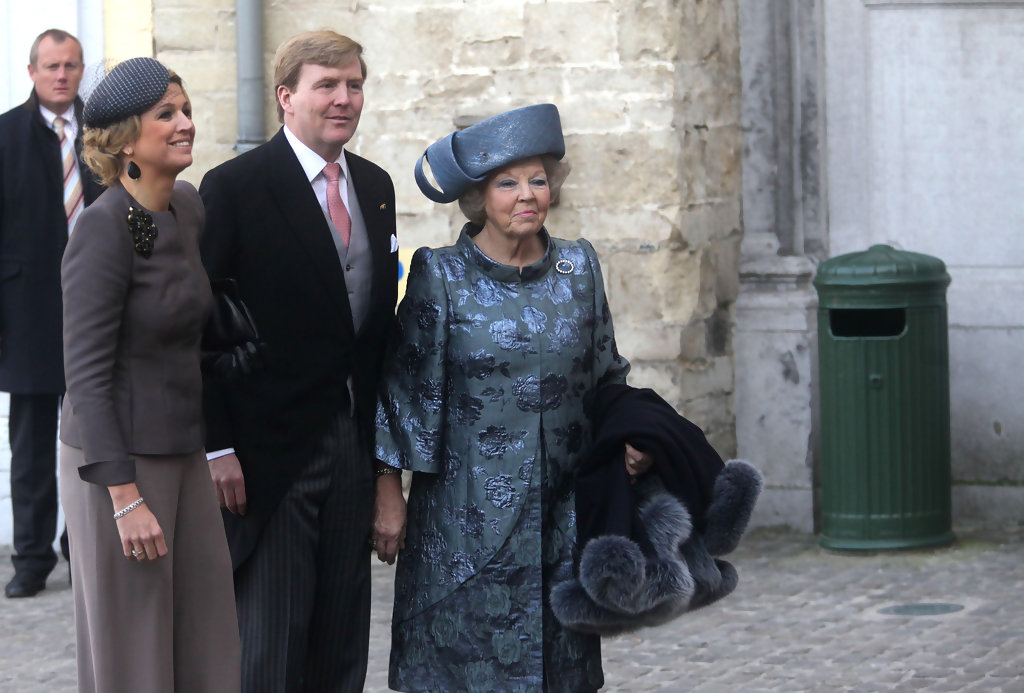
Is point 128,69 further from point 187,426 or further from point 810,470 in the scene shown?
point 810,470

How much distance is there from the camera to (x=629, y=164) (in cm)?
731

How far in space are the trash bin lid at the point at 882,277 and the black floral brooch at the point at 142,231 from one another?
4.08 metres

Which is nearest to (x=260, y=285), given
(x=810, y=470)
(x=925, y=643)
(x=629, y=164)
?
(x=925, y=643)

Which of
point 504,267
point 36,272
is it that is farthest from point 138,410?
point 36,272

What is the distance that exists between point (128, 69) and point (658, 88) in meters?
3.78

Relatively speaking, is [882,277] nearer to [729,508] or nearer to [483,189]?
[729,508]

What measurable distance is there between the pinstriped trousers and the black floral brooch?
676 millimetres

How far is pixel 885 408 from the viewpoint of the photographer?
7.30 m

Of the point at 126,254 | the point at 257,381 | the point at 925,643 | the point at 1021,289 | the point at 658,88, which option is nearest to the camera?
the point at 126,254

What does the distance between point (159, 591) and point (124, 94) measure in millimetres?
1053

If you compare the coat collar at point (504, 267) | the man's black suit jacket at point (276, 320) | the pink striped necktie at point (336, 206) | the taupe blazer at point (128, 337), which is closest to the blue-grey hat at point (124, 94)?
the taupe blazer at point (128, 337)

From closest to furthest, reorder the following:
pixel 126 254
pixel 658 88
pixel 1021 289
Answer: pixel 126 254
pixel 658 88
pixel 1021 289

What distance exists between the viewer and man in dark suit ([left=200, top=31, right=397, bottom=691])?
4.08 m

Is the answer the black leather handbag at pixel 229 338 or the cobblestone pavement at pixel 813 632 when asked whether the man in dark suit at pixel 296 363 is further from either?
the cobblestone pavement at pixel 813 632
